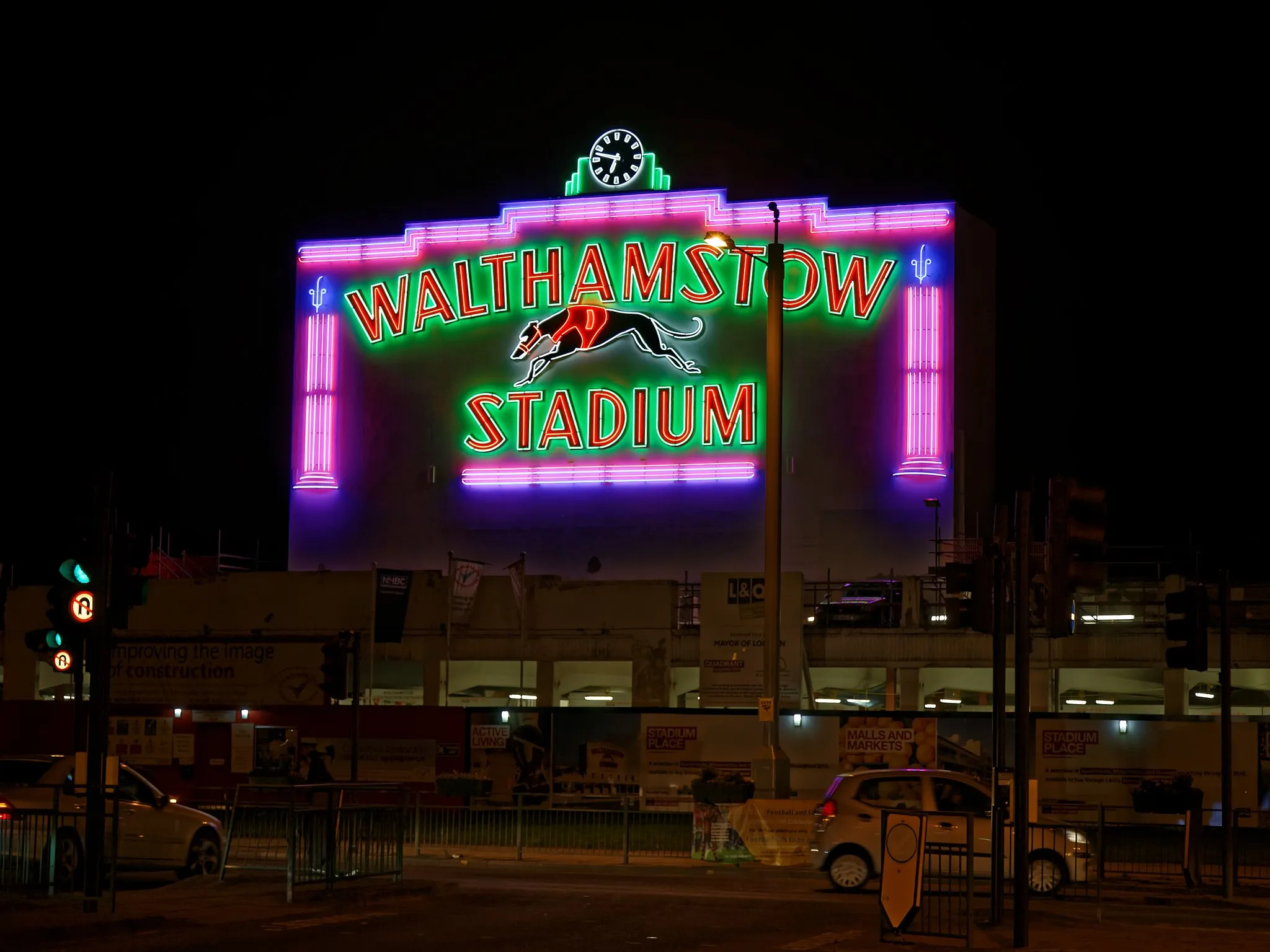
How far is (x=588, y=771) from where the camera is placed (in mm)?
32438

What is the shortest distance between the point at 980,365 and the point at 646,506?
9.18 m

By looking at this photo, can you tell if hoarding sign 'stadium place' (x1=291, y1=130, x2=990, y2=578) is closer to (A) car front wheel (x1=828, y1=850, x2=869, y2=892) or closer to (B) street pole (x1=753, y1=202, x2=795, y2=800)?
(B) street pole (x1=753, y1=202, x2=795, y2=800)

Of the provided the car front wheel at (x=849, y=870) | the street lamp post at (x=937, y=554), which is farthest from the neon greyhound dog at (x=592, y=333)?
the car front wheel at (x=849, y=870)

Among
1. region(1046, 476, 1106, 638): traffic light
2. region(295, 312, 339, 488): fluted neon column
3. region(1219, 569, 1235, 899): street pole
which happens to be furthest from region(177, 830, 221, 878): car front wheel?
region(295, 312, 339, 488): fluted neon column

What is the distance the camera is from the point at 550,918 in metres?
17.3

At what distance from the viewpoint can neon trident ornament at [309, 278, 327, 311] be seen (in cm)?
4528

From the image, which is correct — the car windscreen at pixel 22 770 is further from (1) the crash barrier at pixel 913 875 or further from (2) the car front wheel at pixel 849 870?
(1) the crash barrier at pixel 913 875

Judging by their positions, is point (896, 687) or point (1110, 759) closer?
point (1110, 759)

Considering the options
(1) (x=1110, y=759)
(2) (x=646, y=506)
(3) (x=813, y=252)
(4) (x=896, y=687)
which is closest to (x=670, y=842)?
(1) (x=1110, y=759)

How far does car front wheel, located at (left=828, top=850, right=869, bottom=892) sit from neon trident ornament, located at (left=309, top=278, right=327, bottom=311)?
2785 centimetres

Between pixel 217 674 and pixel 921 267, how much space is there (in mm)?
19215

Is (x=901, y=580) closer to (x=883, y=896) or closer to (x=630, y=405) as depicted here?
(x=630, y=405)

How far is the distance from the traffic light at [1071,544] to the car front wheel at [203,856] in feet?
38.8

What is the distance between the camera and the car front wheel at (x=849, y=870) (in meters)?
21.4
